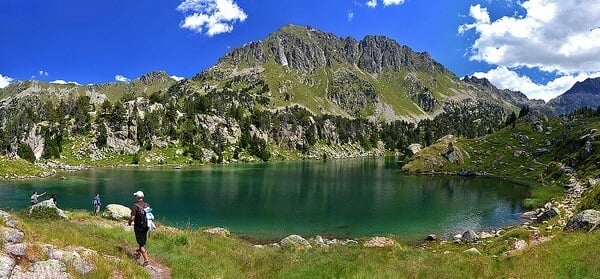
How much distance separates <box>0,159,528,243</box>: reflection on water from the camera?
63281 millimetres

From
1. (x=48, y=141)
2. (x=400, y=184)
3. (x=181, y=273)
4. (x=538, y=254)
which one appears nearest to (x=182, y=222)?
(x=181, y=273)

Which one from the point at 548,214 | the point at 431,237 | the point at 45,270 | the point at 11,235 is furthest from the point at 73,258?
the point at 548,214

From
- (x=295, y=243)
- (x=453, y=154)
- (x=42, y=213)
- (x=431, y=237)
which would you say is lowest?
(x=431, y=237)

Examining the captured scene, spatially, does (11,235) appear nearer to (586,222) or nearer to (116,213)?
(116,213)

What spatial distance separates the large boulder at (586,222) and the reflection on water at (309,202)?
24.3m

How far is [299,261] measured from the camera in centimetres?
2533

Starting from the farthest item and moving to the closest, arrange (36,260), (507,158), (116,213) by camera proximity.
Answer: (507,158), (116,213), (36,260)

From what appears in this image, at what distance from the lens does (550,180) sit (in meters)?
110

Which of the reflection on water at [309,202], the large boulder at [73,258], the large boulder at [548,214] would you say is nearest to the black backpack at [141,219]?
the large boulder at [73,258]

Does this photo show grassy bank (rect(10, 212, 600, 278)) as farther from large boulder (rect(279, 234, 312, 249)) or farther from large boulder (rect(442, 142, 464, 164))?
large boulder (rect(442, 142, 464, 164))

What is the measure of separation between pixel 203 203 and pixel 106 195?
22.0 meters

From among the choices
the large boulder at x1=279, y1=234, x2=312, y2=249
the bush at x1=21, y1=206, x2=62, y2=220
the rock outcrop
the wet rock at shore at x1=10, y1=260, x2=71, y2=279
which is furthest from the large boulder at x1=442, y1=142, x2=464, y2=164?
the wet rock at shore at x1=10, y1=260, x2=71, y2=279

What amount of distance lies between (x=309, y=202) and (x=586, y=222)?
5615 centimetres

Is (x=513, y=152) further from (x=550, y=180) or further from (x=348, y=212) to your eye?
(x=348, y=212)
